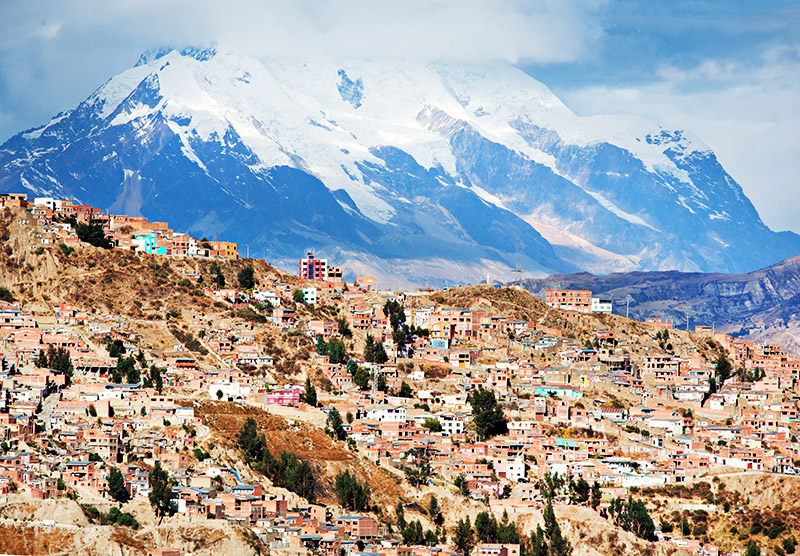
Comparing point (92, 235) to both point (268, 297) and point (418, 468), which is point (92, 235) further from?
point (418, 468)

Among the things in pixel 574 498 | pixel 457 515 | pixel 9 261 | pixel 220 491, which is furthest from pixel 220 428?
pixel 9 261

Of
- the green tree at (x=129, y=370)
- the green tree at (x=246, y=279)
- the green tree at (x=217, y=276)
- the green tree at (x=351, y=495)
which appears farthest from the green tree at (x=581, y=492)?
the green tree at (x=246, y=279)

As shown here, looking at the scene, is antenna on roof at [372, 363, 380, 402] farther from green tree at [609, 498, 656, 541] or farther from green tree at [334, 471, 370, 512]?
green tree at [609, 498, 656, 541]

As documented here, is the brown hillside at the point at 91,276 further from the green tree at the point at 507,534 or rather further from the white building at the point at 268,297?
the green tree at the point at 507,534

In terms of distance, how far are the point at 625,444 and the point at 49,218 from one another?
52949 mm

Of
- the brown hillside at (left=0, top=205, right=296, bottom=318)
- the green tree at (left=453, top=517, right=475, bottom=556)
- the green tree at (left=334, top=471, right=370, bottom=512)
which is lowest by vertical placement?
the green tree at (left=453, top=517, right=475, bottom=556)

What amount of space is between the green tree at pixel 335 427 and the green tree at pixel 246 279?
106ft

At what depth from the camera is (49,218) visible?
131875 millimetres

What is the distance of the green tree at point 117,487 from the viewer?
8450cm

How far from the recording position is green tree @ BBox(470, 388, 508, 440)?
4188 inches

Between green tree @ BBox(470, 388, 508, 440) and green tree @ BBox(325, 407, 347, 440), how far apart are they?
31.9 feet

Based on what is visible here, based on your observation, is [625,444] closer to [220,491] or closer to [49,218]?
[220,491]

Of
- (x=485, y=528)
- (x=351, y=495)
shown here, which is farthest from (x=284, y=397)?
(x=485, y=528)

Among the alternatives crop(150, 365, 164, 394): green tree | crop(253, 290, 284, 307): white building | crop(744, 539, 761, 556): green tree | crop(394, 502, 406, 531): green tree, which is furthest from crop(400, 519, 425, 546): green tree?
crop(253, 290, 284, 307): white building
